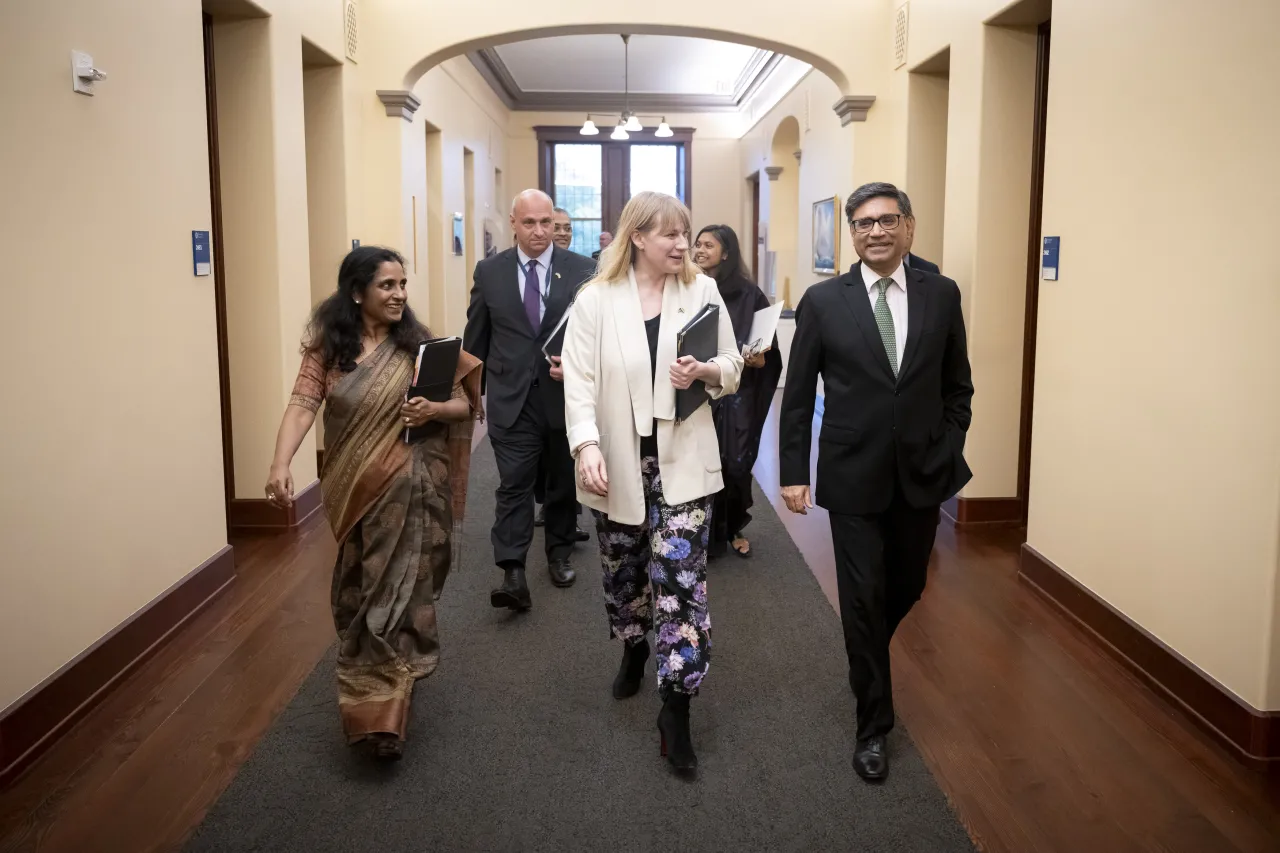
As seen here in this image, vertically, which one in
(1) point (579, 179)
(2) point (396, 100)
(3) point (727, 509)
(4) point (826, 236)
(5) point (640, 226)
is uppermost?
(1) point (579, 179)

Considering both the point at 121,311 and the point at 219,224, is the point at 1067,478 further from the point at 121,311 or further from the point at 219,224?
the point at 219,224

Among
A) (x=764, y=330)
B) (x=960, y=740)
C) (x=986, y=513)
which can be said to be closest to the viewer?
(x=960, y=740)

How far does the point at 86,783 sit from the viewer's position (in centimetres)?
310

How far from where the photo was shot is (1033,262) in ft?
20.0

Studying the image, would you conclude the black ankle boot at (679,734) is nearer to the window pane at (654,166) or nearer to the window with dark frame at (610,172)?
the window with dark frame at (610,172)

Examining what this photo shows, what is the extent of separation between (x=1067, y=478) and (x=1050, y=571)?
441 mm

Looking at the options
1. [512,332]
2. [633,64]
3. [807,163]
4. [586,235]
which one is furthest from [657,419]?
[586,235]

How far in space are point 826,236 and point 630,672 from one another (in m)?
7.20

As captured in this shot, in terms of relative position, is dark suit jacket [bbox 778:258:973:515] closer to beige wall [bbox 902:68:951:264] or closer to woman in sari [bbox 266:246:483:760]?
woman in sari [bbox 266:246:483:760]

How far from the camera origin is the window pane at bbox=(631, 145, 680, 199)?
18.0 m

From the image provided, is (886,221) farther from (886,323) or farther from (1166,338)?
(1166,338)

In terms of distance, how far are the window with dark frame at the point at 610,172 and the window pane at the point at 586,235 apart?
2cm

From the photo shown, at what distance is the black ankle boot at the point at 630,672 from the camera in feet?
12.2

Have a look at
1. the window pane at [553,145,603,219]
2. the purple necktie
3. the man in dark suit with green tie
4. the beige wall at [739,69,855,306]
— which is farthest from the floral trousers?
the window pane at [553,145,603,219]
